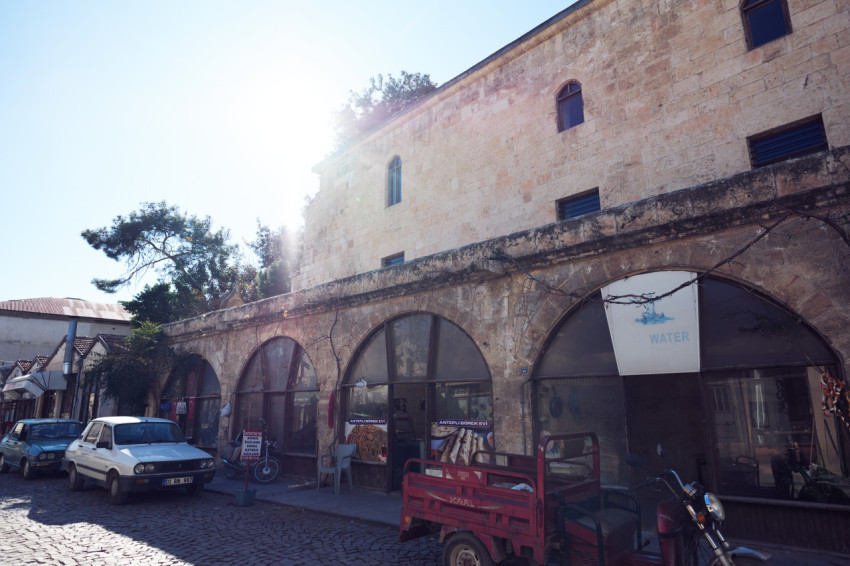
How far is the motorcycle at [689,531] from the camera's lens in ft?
13.2

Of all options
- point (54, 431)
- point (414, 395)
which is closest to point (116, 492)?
point (414, 395)

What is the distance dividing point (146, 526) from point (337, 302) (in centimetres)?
589

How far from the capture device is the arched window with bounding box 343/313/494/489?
934cm

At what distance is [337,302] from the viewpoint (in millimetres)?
12094

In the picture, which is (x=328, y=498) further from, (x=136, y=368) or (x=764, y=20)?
(x=764, y=20)

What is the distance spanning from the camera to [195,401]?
1642cm

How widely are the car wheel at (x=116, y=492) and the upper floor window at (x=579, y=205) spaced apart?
11158mm

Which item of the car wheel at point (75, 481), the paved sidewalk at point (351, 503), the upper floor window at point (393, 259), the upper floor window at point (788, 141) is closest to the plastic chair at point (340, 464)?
the paved sidewalk at point (351, 503)

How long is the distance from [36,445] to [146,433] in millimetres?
5695

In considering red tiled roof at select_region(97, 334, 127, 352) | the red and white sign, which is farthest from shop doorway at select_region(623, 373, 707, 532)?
red tiled roof at select_region(97, 334, 127, 352)

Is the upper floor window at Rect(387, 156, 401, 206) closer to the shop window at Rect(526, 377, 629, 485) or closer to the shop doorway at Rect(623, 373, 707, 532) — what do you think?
the shop doorway at Rect(623, 373, 707, 532)

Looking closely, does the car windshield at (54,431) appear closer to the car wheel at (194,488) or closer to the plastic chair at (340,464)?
the car wheel at (194,488)

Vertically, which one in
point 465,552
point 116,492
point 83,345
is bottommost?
point 116,492

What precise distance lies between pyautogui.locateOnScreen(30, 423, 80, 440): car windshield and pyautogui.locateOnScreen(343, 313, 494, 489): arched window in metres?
9.57
